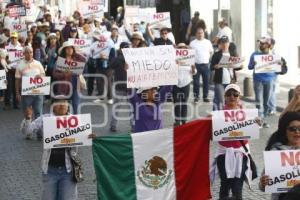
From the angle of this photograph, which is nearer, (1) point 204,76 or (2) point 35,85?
(2) point 35,85

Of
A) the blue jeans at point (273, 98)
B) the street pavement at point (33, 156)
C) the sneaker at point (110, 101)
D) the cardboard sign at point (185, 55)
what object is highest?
the cardboard sign at point (185, 55)

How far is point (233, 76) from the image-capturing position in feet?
52.6

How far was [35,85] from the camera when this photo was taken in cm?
1453

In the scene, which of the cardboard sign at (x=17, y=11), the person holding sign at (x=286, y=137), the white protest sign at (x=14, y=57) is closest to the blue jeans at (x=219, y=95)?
the white protest sign at (x=14, y=57)

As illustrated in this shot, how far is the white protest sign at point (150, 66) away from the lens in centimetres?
1206

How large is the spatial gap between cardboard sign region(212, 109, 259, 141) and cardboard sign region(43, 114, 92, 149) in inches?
52.7

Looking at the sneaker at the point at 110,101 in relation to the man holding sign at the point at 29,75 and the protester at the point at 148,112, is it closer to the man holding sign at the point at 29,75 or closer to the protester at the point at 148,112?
the man holding sign at the point at 29,75

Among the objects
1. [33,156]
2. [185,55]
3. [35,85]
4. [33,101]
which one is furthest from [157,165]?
[185,55]

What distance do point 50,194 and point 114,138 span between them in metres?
0.97

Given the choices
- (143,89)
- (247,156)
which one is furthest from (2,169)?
(247,156)

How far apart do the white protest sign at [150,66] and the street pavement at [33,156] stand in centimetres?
131

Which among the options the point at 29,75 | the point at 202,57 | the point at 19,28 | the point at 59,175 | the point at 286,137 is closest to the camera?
the point at 286,137

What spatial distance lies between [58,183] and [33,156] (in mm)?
4884

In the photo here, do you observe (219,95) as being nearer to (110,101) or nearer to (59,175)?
(110,101)
